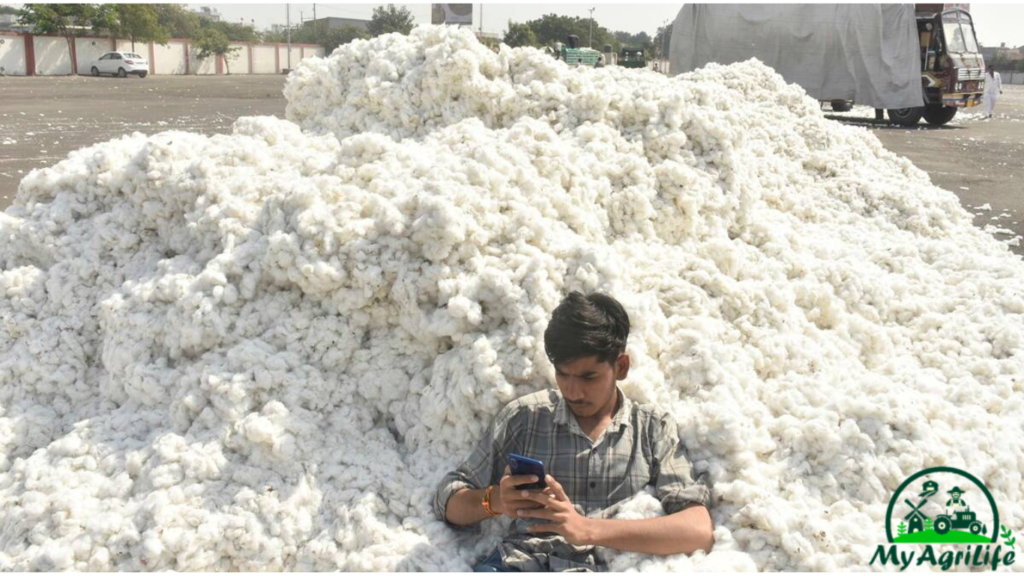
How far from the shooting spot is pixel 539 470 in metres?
1.49

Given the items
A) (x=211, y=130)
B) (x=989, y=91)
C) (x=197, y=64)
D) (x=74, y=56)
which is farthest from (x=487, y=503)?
(x=197, y=64)

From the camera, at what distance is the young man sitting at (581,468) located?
4.99 ft

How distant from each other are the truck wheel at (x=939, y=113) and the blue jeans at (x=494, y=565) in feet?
44.9

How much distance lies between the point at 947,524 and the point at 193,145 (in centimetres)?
241

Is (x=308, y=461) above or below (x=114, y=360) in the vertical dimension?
below

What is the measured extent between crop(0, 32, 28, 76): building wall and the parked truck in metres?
22.7

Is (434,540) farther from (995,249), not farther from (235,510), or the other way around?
(995,249)

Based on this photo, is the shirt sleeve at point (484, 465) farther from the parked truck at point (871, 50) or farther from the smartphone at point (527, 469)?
the parked truck at point (871, 50)

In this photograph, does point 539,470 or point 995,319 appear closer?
point 539,470

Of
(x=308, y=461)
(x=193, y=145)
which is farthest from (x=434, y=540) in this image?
(x=193, y=145)

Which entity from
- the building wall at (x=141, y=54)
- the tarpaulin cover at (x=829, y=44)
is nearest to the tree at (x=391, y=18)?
the building wall at (x=141, y=54)

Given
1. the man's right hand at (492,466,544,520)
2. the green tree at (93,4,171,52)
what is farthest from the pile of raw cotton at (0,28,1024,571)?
the green tree at (93,4,171,52)

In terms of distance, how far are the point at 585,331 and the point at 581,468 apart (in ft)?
1.05

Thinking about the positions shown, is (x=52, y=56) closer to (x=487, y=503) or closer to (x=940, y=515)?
(x=487, y=503)
